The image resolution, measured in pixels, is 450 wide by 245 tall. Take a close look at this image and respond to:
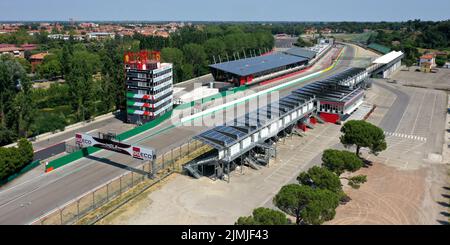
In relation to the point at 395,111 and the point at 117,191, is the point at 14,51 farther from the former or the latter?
the point at 395,111

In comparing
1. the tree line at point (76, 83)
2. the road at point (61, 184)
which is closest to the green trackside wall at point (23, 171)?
the road at point (61, 184)

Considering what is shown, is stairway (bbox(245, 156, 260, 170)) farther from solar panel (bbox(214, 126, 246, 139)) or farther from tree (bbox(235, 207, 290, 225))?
tree (bbox(235, 207, 290, 225))

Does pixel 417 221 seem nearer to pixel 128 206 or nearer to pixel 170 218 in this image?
pixel 170 218

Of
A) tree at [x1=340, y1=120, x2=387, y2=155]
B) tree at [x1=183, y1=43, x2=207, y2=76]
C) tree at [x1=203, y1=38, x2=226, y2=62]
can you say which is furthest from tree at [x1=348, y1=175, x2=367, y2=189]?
tree at [x1=203, y1=38, x2=226, y2=62]

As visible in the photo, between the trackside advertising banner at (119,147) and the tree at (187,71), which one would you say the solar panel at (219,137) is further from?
the tree at (187,71)

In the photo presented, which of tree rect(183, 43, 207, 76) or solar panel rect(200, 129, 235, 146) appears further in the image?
tree rect(183, 43, 207, 76)

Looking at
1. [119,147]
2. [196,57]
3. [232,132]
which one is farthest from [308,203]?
[196,57]
